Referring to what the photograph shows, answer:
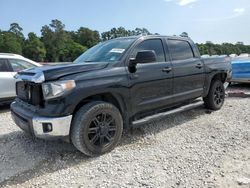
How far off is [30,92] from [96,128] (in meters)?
1.12

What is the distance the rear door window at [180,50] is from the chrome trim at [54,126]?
8.42 ft

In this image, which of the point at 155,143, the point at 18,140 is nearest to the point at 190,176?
the point at 155,143

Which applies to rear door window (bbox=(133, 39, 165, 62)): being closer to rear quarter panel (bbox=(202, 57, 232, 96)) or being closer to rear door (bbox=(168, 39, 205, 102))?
rear door (bbox=(168, 39, 205, 102))

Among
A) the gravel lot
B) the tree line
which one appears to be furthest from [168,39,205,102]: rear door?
the tree line

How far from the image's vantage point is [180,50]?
5.75 metres

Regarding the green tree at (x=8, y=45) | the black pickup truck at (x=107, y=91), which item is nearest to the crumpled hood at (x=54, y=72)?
the black pickup truck at (x=107, y=91)

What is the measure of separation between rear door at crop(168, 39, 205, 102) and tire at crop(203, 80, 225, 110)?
0.53m

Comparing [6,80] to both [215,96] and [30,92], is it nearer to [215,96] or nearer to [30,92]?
[30,92]

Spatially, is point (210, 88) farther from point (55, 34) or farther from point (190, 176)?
point (55, 34)

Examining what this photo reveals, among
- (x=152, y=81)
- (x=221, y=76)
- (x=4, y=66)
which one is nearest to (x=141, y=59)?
(x=152, y=81)

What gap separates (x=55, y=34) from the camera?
78.4 m

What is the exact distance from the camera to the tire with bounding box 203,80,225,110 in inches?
258

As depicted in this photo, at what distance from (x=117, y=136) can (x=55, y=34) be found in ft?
257

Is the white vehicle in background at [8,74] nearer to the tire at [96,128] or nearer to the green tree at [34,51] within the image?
the tire at [96,128]
